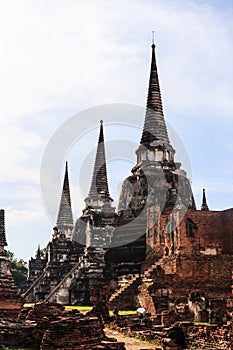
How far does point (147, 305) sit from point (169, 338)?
49.6 feet

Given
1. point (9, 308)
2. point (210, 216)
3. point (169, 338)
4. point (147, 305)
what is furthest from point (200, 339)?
point (210, 216)

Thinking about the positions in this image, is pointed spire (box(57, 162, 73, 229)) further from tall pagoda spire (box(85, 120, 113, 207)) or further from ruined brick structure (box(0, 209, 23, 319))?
ruined brick structure (box(0, 209, 23, 319))

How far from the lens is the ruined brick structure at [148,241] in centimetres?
2642

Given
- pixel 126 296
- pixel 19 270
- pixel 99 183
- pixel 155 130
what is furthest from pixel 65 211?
pixel 19 270

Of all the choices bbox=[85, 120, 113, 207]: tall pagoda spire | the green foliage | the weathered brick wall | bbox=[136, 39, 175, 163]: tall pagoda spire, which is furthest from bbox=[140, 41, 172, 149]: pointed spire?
the green foliage

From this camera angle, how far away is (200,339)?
13.5 meters

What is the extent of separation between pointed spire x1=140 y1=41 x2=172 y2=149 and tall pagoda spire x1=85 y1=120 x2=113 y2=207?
17.4 ft

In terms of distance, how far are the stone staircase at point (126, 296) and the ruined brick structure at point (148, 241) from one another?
5 cm

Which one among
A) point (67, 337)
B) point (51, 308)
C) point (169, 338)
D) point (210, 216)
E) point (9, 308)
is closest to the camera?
point (67, 337)

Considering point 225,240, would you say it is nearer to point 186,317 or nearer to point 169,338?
point 186,317

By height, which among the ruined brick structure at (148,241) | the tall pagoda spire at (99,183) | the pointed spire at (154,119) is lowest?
the ruined brick structure at (148,241)

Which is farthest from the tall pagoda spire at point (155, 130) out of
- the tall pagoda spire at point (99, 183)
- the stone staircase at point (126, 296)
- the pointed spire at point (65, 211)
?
the stone staircase at point (126, 296)

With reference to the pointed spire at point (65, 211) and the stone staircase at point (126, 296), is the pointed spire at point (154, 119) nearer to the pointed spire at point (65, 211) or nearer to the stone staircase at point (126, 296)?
the pointed spire at point (65, 211)

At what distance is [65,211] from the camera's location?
45531 millimetres
